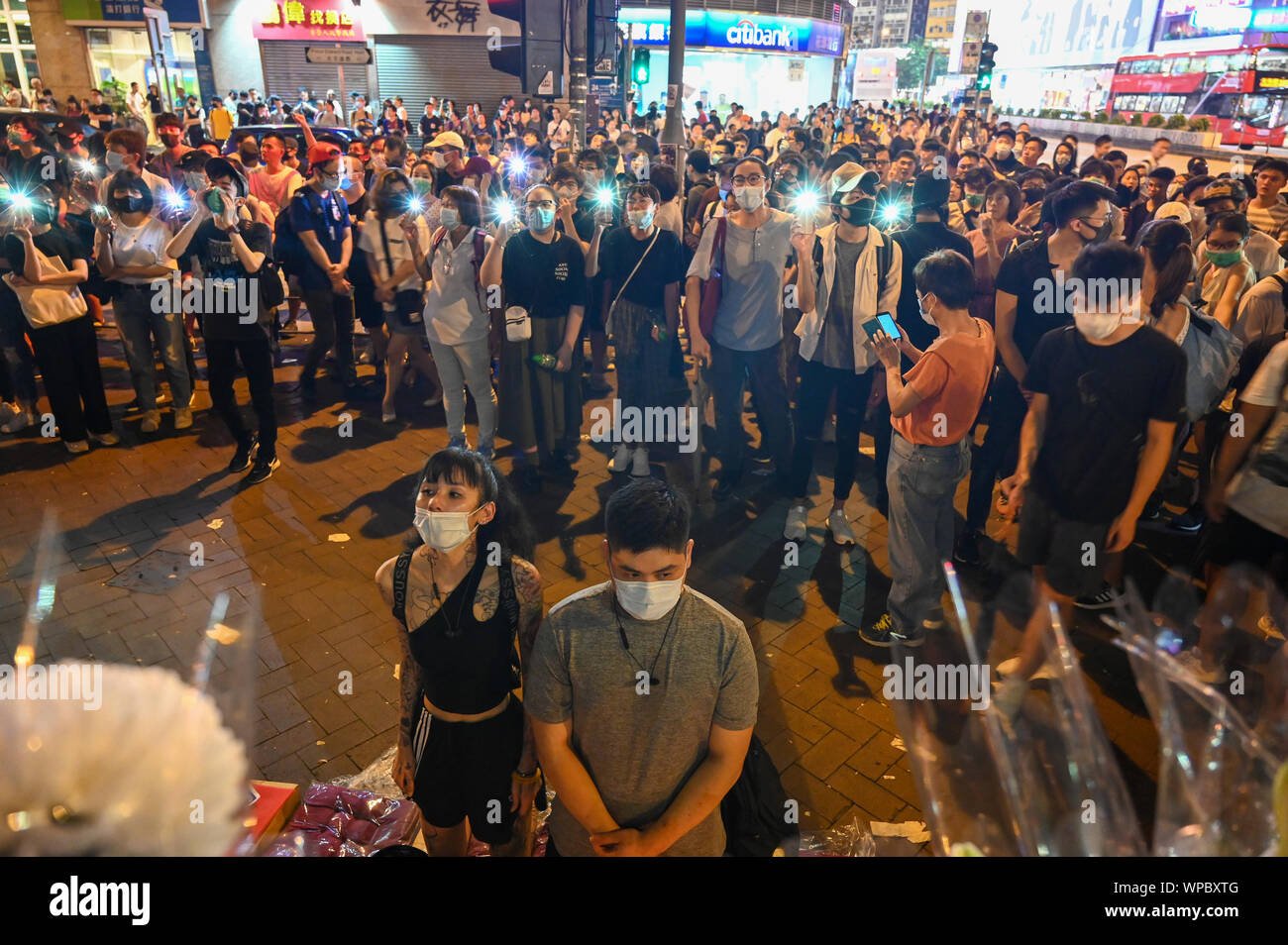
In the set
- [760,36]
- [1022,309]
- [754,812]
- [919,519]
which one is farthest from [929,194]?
[760,36]

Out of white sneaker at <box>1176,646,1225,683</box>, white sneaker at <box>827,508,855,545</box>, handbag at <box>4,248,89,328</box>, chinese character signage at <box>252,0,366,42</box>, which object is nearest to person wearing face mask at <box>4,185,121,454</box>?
handbag at <box>4,248,89,328</box>

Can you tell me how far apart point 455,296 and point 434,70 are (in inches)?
1139

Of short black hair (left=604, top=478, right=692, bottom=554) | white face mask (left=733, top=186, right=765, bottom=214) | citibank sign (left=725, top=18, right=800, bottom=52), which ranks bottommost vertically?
short black hair (left=604, top=478, right=692, bottom=554)

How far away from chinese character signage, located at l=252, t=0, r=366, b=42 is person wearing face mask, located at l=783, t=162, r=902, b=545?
30.9m

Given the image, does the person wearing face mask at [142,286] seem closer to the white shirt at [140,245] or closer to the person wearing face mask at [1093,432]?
the white shirt at [140,245]

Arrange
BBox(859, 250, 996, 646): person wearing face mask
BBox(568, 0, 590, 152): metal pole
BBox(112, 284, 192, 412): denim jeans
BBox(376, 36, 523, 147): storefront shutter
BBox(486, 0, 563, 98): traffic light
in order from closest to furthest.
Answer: BBox(859, 250, 996, 646): person wearing face mask < BBox(112, 284, 192, 412): denim jeans < BBox(486, 0, 563, 98): traffic light < BBox(568, 0, 590, 152): metal pole < BBox(376, 36, 523, 147): storefront shutter

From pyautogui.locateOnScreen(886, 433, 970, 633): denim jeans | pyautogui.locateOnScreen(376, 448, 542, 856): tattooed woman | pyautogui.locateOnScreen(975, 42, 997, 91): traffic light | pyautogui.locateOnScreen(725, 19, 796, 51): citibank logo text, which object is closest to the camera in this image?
pyautogui.locateOnScreen(376, 448, 542, 856): tattooed woman

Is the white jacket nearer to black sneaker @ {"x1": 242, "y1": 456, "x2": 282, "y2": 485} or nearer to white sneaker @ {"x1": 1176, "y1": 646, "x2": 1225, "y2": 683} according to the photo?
white sneaker @ {"x1": 1176, "y1": 646, "x2": 1225, "y2": 683}

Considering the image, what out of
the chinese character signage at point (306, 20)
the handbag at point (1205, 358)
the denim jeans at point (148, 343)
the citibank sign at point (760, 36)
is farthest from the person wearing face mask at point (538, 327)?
the citibank sign at point (760, 36)

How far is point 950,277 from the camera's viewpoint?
370 cm

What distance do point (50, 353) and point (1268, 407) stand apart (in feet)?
25.0

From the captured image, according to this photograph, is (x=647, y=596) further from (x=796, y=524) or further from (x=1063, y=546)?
(x=796, y=524)

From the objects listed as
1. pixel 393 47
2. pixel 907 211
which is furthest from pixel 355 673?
pixel 393 47

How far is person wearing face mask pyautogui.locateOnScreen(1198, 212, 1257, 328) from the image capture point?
527cm
